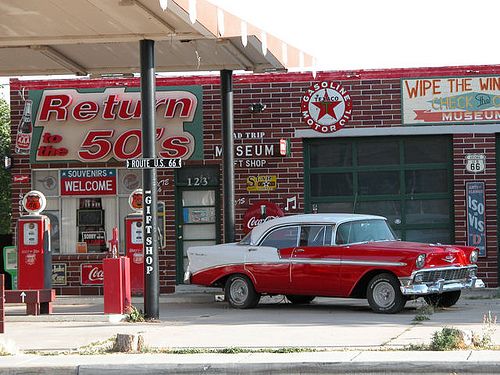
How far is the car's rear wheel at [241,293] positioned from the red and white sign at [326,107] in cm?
514

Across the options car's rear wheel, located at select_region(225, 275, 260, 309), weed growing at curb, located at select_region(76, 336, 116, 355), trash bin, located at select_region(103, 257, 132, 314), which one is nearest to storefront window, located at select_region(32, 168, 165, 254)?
car's rear wheel, located at select_region(225, 275, 260, 309)

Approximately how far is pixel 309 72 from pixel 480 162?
13.4 feet

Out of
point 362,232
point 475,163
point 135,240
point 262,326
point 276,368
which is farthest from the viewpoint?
point 475,163

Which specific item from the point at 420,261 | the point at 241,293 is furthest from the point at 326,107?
the point at 420,261

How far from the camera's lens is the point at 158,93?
23.2 metres

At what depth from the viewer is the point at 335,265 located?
58.1ft

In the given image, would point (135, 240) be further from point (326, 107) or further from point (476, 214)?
point (476, 214)

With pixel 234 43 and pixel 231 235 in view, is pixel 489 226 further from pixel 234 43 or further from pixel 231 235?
pixel 234 43

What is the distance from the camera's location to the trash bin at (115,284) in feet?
58.0

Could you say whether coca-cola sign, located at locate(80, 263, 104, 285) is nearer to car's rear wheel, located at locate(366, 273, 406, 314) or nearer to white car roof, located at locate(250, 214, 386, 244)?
white car roof, located at locate(250, 214, 386, 244)

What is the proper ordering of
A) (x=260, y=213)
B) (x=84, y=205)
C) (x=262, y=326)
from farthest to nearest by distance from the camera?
(x=84, y=205), (x=260, y=213), (x=262, y=326)

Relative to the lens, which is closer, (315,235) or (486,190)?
(315,235)

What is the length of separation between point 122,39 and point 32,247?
425 cm

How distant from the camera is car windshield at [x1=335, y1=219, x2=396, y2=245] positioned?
1798cm
